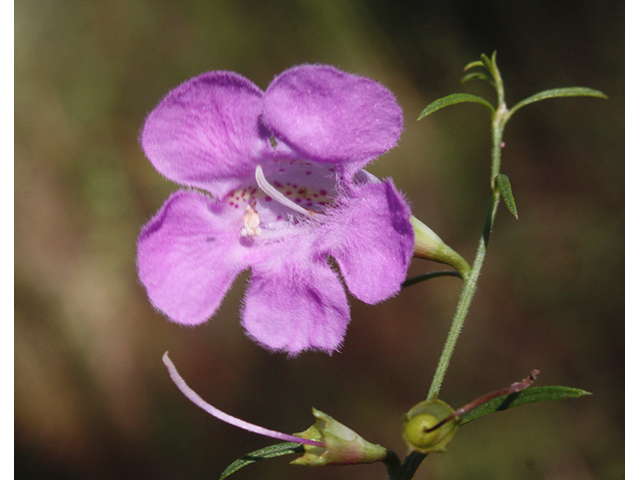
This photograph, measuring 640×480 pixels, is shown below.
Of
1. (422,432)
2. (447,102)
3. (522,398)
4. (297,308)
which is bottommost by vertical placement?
(522,398)

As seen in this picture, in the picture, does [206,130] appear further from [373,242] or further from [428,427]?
[428,427]

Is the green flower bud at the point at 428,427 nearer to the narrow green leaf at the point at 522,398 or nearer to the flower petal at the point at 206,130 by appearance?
the narrow green leaf at the point at 522,398

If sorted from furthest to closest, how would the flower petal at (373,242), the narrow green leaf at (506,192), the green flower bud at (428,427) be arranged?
the narrow green leaf at (506,192) → the flower petal at (373,242) → the green flower bud at (428,427)

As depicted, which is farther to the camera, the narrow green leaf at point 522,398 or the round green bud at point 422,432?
the narrow green leaf at point 522,398

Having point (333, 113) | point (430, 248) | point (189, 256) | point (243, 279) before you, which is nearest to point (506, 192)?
point (430, 248)

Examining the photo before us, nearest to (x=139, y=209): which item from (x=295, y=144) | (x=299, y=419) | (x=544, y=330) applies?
(x=299, y=419)

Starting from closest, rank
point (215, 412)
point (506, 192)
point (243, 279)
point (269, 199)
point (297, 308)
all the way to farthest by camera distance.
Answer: point (215, 412), point (506, 192), point (297, 308), point (269, 199), point (243, 279)

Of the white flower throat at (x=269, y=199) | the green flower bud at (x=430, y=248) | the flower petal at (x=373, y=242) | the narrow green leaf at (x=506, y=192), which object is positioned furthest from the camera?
the white flower throat at (x=269, y=199)

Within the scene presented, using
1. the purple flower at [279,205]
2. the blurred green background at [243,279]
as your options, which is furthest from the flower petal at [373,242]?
the blurred green background at [243,279]

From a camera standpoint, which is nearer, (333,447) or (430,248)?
(333,447)
